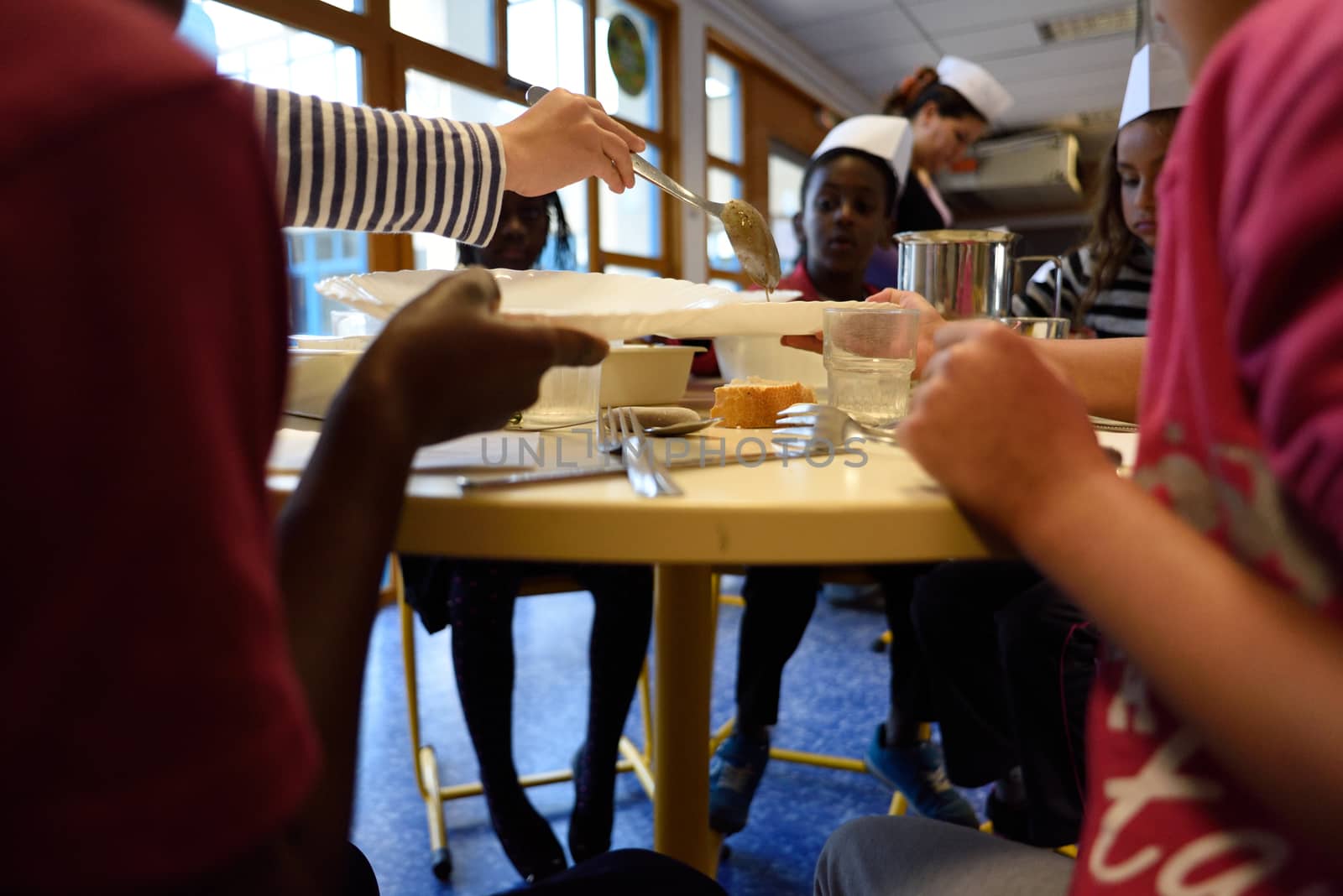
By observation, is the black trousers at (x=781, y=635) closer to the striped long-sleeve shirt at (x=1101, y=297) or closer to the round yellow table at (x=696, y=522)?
the striped long-sleeve shirt at (x=1101, y=297)

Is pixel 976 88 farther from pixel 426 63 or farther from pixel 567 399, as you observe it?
pixel 567 399

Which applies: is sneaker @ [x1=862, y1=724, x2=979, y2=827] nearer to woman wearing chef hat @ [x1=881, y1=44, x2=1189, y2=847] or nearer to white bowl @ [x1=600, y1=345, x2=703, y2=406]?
woman wearing chef hat @ [x1=881, y1=44, x2=1189, y2=847]

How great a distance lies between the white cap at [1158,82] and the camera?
1.31 meters

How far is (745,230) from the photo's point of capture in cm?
98

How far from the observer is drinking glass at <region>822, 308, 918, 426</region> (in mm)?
586

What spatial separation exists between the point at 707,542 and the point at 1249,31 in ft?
0.83

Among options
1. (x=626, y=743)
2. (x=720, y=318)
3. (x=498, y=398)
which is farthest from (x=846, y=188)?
(x=498, y=398)

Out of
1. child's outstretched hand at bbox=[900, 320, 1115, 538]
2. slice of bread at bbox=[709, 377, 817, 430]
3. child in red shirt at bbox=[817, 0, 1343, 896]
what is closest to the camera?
child in red shirt at bbox=[817, 0, 1343, 896]

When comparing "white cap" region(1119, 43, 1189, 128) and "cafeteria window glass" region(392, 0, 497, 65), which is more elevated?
"cafeteria window glass" region(392, 0, 497, 65)

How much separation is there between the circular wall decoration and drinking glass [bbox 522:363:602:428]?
3455mm

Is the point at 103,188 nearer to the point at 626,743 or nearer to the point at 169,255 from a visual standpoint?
the point at 169,255

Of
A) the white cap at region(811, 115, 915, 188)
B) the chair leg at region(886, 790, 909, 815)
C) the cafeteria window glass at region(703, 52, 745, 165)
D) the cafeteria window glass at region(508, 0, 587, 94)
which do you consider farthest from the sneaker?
the cafeteria window glass at region(703, 52, 745, 165)

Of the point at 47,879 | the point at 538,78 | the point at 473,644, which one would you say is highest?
the point at 538,78

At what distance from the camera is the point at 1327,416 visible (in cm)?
22
